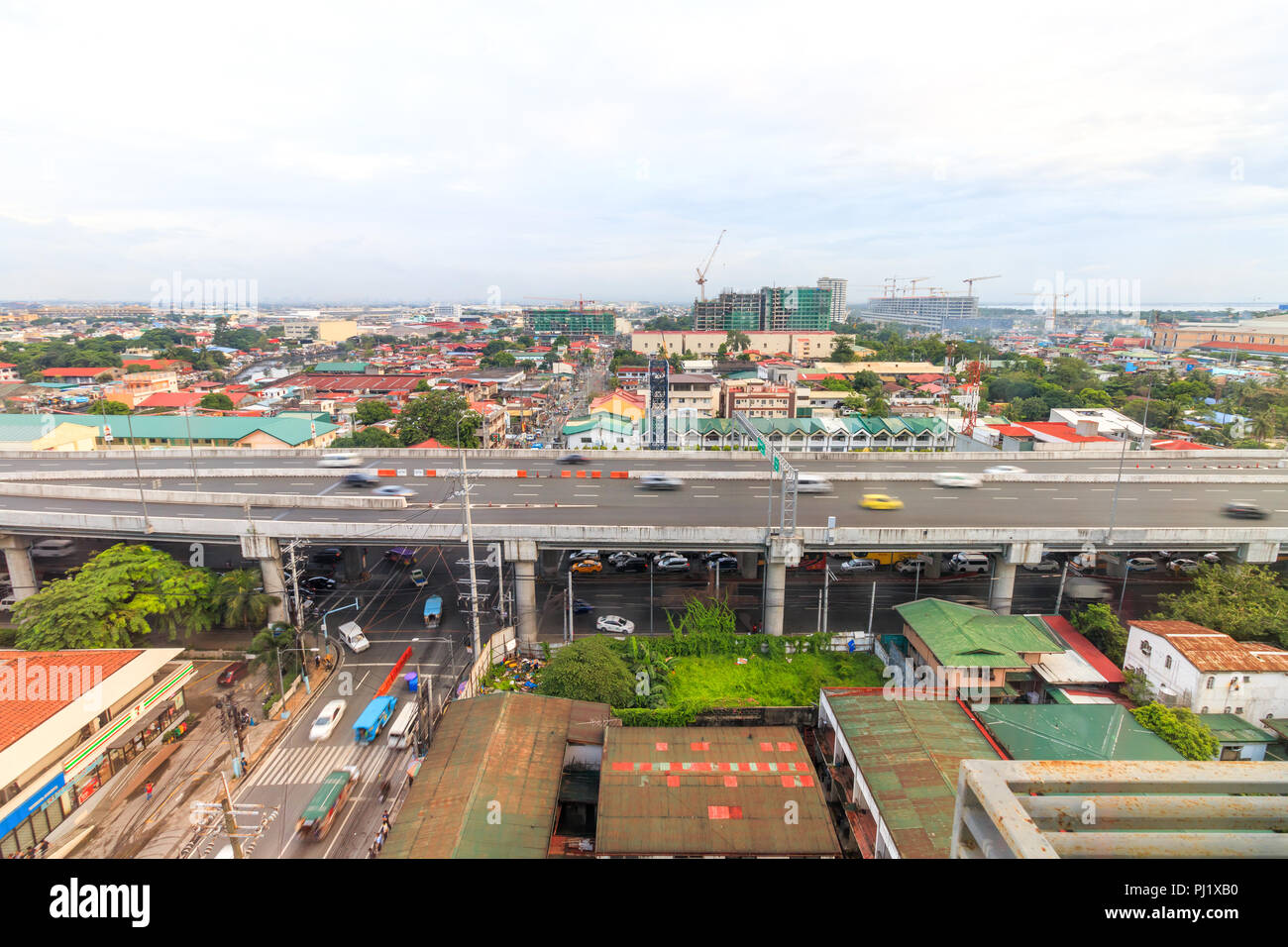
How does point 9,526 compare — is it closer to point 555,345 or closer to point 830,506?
point 830,506

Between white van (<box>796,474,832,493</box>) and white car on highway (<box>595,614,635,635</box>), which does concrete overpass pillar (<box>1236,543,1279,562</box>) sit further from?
white car on highway (<box>595,614,635,635</box>)

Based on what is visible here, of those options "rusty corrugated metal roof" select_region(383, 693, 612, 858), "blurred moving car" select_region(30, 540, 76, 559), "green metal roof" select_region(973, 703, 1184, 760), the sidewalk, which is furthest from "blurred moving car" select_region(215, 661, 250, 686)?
"green metal roof" select_region(973, 703, 1184, 760)

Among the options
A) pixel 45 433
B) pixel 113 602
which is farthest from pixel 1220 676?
pixel 45 433

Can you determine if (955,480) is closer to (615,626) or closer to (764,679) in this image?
(764,679)

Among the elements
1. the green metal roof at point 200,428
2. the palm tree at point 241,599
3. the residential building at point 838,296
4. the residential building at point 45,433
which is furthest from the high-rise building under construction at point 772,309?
the palm tree at point 241,599

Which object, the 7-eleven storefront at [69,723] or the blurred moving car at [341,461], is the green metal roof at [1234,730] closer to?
the 7-eleven storefront at [69,723]
